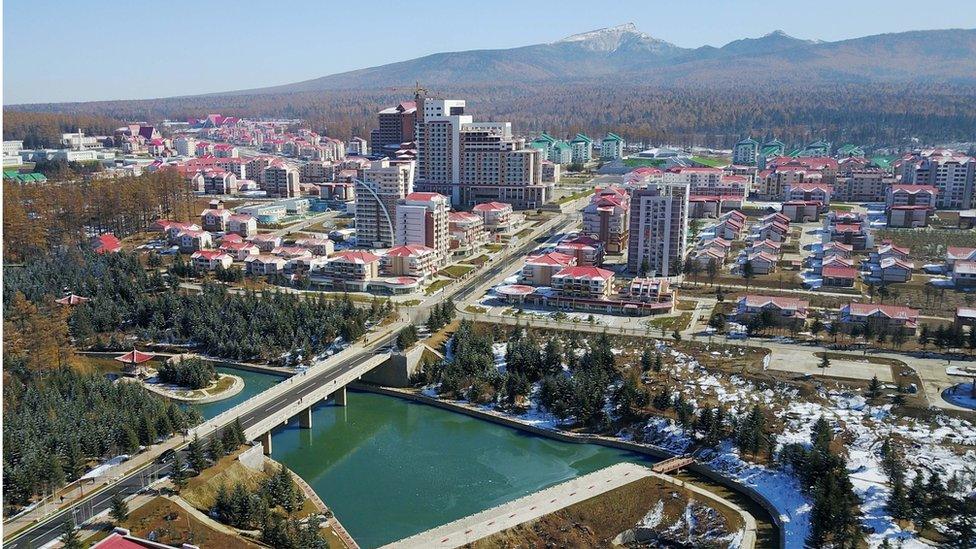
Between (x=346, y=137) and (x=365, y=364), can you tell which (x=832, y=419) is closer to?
(x=365, y=364)

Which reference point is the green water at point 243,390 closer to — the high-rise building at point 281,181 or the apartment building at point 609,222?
the apartment building at point 609,222

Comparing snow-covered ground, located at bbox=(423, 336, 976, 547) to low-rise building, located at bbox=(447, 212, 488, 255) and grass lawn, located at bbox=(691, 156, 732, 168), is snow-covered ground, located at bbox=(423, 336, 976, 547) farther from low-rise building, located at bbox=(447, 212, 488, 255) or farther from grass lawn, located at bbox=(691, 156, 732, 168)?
grass lawn, located at bbox=(691, 156, 732, 168)

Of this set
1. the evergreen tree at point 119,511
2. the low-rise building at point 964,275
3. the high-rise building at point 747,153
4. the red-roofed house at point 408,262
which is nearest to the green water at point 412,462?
the evergreen tree at point 119,511

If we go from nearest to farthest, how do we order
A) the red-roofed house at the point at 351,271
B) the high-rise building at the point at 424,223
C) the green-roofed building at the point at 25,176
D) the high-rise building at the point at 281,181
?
the red-roofed house at the point at 351,271 < the high-rise building at the point at 424,223 < the green-roofed building at the point at 25,176 < the high-rise building at the point at 281,181

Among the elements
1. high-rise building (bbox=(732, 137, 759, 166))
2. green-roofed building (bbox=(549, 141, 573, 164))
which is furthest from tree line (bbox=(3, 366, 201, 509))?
high-rise building (bbox=(732, 137, 759, 166))

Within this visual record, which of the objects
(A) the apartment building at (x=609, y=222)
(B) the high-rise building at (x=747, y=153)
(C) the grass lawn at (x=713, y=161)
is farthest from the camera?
(B) the high-rise building at (x=747, y=153)

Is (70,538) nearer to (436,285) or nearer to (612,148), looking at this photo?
(436,285)

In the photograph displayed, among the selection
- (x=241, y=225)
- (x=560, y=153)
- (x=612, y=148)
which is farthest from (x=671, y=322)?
(x=612, y=148)
